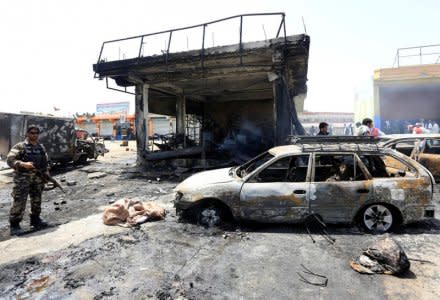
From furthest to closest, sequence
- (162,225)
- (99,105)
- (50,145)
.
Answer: (99,105) < (50,145) < (162,225)

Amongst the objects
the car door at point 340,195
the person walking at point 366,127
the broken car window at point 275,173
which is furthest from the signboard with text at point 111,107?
the car door at point 340,195

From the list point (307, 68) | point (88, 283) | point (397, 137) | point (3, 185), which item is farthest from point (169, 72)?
point (88, 283)

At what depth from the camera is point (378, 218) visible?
14.5 ft

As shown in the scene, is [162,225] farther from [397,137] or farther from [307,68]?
[307,68]

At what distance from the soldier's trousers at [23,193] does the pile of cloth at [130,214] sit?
122 cm

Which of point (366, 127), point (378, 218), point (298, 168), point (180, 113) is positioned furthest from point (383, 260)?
point (180, 113)

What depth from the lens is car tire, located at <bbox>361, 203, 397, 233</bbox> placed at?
14.5ft

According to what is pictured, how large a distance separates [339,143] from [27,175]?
540cm

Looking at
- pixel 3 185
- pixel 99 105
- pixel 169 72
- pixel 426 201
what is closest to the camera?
pixel 426 201

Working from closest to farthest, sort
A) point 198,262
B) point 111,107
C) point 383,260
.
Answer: point 383,260 < point 198,262 < point 111,107

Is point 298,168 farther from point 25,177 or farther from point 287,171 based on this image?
point 25,177

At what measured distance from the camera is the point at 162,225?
4980mm

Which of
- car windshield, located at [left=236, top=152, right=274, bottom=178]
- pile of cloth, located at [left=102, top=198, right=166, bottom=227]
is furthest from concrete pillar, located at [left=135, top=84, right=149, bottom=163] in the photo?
car windshield, located at [left=236, top=152, right=274, bottom=178]

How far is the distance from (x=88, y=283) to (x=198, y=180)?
235cm
